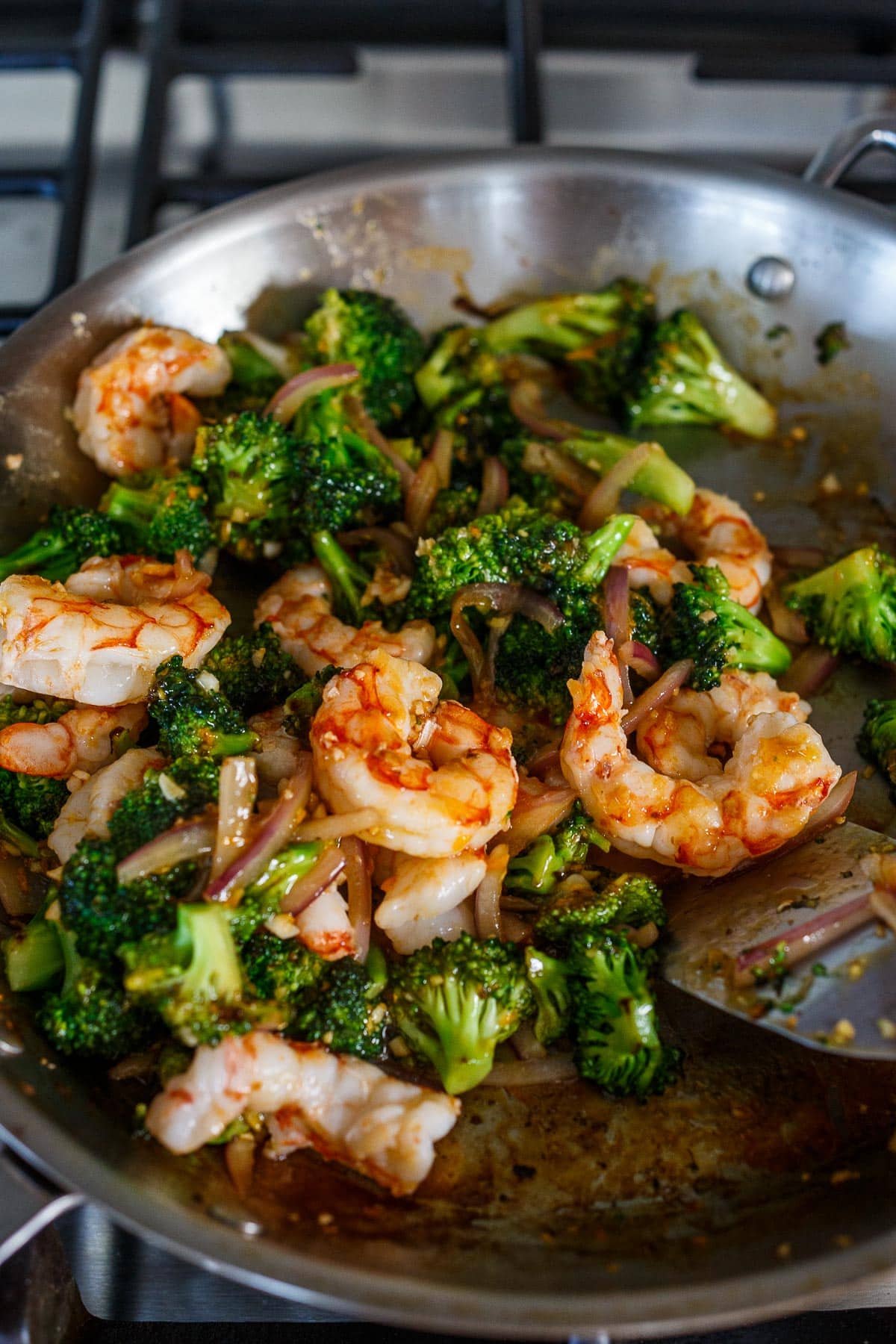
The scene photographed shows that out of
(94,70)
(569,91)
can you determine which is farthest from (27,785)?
(569,91)

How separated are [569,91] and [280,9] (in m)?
1.15

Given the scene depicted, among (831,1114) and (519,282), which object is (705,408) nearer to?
(519,282)

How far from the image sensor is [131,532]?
8.01ft

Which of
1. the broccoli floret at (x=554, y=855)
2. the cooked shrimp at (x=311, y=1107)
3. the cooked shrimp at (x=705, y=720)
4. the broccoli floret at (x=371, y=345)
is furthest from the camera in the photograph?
the broccoli floret at (x=371, y=345)

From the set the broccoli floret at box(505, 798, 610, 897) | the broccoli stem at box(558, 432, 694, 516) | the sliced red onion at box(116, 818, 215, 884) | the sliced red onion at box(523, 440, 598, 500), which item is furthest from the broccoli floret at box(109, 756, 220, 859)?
the broccoli stem at box(558, 432, 694, 516)

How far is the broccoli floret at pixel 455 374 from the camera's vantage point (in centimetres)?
279

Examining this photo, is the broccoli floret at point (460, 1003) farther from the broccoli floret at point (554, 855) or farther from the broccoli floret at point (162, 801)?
the broccoli floret at point (162, 801)

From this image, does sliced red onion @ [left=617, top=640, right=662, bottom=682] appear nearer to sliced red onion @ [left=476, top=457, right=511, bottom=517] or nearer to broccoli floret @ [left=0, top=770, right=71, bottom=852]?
sliced red onion @ [left=476, top=457, right=511, bottom=517]

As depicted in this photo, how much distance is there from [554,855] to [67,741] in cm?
90

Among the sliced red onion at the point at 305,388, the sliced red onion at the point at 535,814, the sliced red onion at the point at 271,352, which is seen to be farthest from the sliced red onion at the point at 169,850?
the sliced red onion at the point at 271,352

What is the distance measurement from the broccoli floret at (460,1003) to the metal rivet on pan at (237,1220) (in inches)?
14.8

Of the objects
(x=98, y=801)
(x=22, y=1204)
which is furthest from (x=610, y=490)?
(x=22, y=1204)

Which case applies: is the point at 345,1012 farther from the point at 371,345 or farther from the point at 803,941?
the point at 371,345

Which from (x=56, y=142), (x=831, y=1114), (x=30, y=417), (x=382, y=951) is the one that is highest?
(x=56, y=142)
